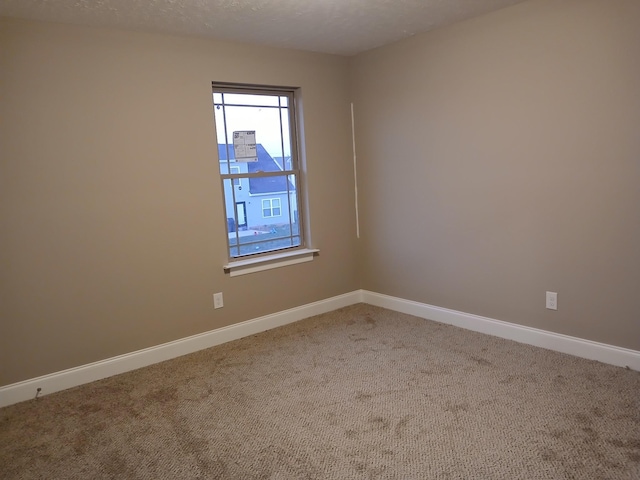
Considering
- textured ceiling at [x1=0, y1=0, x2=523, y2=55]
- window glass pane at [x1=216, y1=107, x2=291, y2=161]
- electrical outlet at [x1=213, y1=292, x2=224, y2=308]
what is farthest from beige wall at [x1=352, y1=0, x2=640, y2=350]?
electrical outlet at [x1=213, y1=292, x2=224, y2=308]

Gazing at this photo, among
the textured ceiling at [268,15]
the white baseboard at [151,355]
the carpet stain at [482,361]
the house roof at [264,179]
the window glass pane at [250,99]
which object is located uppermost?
the textured ceiling at [268,15]

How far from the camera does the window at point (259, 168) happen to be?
375 centimetres

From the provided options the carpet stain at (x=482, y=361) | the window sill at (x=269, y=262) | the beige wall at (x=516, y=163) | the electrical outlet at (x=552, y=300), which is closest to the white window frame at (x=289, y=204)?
the window sill at (x=269, y=262)

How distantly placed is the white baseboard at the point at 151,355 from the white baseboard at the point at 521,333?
2.12ft

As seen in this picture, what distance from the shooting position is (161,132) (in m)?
3.34

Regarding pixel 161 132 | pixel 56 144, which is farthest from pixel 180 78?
pixel 56 144

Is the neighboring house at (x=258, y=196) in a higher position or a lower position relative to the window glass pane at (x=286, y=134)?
lower

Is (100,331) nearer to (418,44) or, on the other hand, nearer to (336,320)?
(336,320)

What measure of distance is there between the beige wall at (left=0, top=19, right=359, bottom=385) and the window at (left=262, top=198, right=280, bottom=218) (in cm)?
44

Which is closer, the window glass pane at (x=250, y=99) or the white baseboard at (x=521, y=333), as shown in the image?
the white baseboard at (x=521, y=333)

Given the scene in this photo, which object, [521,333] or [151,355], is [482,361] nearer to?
[521,333]

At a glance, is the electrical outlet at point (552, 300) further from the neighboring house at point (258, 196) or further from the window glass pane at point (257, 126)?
the window glass pane at point (257, 126)

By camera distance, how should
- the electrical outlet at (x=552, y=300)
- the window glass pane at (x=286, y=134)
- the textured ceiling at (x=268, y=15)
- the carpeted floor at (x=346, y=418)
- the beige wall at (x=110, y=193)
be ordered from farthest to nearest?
the window glass pane at (x=286, y=134)
the electrical outlet at (x=552, y=300)
the beige wall at (x=110, y=193)
the textured ceiling at (x=268, y=15)
the carpeted floor at (x=346, y=418)

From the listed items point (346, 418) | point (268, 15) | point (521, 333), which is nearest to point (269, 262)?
point (346, 418)
